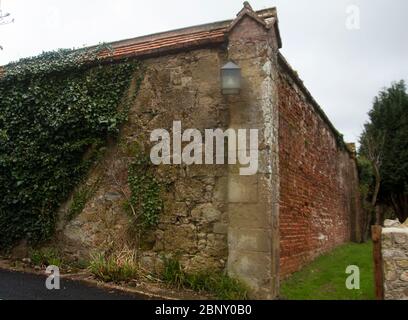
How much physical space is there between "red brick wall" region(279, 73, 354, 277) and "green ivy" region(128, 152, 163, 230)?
2.11 m

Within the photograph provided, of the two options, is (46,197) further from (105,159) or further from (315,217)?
(315,217)

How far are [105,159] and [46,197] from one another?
131cm

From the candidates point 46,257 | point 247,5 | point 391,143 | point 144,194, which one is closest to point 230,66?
point 247,5

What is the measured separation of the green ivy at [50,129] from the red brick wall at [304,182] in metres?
3.07

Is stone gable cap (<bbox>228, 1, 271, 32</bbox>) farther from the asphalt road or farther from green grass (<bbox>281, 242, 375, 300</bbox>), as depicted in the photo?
the asphalt road

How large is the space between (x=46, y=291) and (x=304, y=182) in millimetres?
5541

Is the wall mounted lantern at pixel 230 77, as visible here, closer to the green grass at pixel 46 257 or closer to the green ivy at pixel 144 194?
the green ivy at pixel 144 194

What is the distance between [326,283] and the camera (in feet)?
22.9

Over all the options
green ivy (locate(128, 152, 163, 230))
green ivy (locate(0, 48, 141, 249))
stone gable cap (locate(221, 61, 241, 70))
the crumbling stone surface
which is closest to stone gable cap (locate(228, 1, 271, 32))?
the crumbling stone surface

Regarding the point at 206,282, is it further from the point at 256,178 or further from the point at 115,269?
the point at 256,178

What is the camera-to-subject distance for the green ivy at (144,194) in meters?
6.69

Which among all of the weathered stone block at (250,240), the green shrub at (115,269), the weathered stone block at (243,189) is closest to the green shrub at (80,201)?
the green shrub at (115,269)

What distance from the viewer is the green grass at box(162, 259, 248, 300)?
578 cm

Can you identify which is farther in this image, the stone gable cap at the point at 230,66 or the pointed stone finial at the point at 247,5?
the pointed stone finial at the point at 247,5
